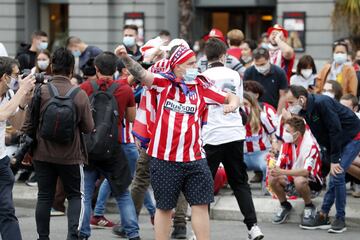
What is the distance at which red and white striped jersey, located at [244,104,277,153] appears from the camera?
11.4 m

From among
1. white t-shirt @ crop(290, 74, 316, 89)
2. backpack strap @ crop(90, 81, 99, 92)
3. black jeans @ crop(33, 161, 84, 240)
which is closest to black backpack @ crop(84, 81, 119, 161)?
backpack strap @ crop(90, 81, 99, 92)

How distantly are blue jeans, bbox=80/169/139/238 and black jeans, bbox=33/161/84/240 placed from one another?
2.03ft

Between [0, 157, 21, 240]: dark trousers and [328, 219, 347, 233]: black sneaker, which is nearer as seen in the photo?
[0, 157, 21, 240]: dark trousers

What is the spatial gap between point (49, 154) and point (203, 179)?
1.36 m

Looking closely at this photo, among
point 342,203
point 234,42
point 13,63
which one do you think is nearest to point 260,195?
point 342,203

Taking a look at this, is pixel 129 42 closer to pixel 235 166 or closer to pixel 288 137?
pixel 288 137

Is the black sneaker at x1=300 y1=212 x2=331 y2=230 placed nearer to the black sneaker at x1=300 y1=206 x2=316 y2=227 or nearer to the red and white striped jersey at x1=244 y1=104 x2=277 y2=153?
the black sneaker at x1=300 y1=206 x2=316 y2=227

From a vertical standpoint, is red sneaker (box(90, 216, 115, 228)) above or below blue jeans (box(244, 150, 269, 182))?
below

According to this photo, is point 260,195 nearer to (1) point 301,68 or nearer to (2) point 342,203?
(2) point 342,203

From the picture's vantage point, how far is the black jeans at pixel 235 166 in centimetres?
895

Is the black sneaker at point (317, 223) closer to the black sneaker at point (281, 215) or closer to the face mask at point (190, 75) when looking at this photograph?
the black sneaker at point (281, 215)

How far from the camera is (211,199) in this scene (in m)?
7.94

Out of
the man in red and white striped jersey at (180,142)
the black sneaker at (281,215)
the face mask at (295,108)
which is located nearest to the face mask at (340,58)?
the face mask at (295,108)

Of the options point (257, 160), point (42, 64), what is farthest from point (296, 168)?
point (42, 64)
